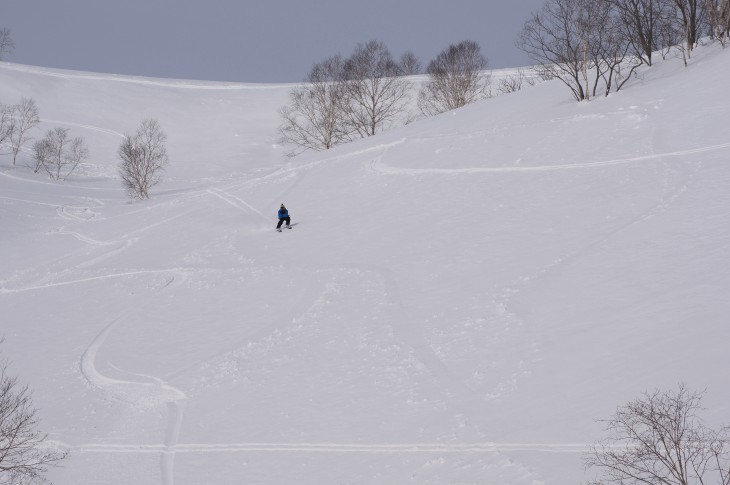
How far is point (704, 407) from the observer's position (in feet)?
38.0

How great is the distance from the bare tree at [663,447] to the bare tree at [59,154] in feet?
180

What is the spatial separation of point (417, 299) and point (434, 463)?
7.46 m

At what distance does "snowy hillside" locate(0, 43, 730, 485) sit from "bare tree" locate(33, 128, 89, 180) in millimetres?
22981

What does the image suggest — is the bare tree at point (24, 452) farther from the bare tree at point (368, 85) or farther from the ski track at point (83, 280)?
the bare tree at point (368, 85)

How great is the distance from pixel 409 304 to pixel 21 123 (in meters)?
57.7

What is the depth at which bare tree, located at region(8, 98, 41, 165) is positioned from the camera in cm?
6264

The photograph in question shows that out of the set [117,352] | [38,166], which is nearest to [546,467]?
[117,352]

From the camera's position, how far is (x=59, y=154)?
59.4 meters

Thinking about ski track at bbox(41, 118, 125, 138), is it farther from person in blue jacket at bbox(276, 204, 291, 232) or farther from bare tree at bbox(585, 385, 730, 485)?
bare tree at bbox(585, 385, 730, 485)

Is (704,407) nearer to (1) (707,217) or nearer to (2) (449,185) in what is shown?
(1) (707,217)

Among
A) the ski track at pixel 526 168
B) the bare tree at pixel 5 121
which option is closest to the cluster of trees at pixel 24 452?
the ski track at pixel 526 168

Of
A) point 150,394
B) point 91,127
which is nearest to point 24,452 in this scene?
point 150,394

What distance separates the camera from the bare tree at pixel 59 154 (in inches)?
2329

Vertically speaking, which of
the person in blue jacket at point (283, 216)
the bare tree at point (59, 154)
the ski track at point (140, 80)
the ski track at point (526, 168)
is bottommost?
the person in blue jacket at point (283, 216)
